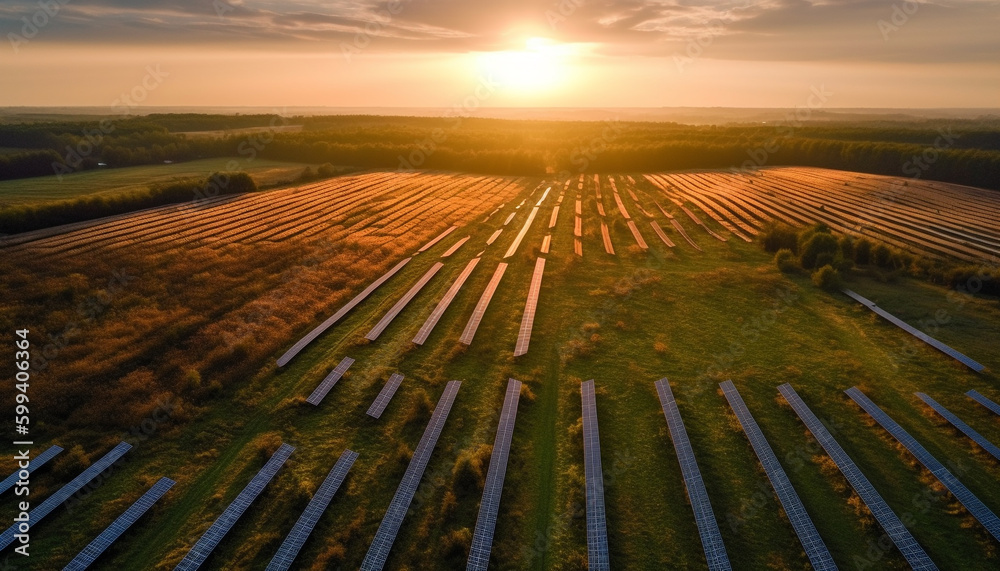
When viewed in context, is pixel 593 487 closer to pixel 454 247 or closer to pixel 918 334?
pixel 918 334

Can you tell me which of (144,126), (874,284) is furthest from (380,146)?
(874,284)

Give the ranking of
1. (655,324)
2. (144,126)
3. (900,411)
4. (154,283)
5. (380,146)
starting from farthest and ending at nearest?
(144,126) → (380,146) → (154,283) → (655,324) → (900,411)

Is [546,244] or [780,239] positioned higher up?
[780,239]

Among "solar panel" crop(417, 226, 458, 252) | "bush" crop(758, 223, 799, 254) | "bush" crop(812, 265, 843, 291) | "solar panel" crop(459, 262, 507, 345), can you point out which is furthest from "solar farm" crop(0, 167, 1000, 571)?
"bush" crop(758, 223, 799, 254)

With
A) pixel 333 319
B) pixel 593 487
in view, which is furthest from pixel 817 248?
pixel 333 319

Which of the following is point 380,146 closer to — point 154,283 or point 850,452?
point 154,283

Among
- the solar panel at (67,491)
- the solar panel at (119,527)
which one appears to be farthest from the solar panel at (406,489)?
the solar panel at (67,491)
